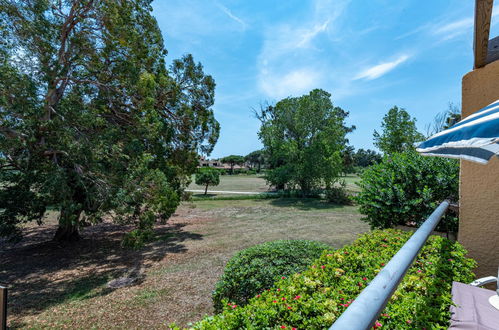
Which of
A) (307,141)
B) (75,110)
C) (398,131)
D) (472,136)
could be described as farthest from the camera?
(307,141)

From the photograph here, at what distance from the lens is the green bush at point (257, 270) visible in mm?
3338

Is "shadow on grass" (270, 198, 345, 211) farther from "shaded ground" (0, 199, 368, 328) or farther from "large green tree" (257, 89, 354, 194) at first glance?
"shaded ground" (0, 199, 368, 328)

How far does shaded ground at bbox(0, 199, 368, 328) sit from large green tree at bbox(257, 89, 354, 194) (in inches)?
280

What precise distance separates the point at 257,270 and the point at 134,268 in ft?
16.0

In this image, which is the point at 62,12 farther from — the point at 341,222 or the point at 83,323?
the point at 341,222

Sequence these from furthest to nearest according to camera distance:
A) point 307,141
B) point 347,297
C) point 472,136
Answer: point 307,141 < point 347,297 < point 472,136

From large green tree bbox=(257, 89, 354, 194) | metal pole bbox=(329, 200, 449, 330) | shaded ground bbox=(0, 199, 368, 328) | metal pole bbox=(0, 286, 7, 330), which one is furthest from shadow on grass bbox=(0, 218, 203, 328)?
large green tree bbox=(257, 89, 354, 194)

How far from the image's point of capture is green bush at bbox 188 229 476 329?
5.00 ft

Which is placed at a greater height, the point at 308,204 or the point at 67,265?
the point at 308,204

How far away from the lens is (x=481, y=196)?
3082mm

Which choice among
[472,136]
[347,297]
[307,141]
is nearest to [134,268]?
[347,297]

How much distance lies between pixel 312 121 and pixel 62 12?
16.8 meters

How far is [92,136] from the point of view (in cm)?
734

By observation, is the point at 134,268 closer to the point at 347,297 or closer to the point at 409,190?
the point at 347,297
